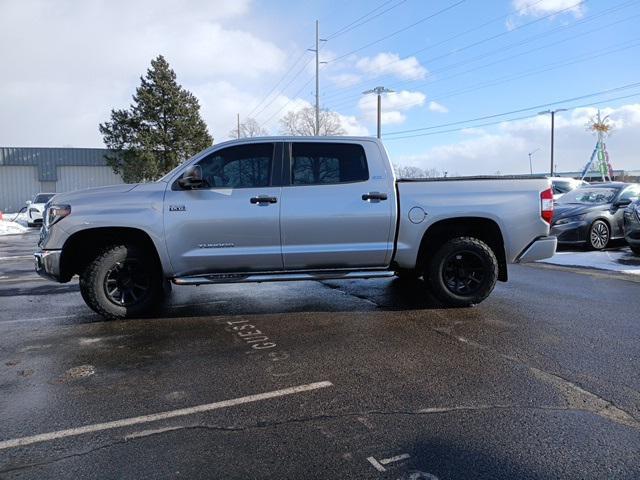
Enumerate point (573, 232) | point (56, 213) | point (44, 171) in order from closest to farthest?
point (56, 213)
point (573, 232)
point (44, 171)

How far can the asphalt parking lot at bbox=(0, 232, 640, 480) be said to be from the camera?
2.78 m

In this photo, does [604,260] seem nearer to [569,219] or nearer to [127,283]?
[569,219]

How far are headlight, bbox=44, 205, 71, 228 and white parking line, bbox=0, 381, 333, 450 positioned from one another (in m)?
3.05

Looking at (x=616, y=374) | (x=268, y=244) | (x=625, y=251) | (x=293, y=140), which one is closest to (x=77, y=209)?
(x=268, y=244)

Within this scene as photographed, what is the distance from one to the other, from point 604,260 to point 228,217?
8.18m

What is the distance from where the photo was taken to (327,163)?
19.7 ft

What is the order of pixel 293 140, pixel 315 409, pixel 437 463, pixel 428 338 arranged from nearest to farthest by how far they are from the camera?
pixel 437 463 < pixel 315 409 < pixel 428 338 < pixel 293 140

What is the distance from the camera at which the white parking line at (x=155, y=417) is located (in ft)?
10.0

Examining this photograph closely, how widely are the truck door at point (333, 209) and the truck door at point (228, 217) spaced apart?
183mm

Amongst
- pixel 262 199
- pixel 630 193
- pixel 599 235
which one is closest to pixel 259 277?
pixel 262 199

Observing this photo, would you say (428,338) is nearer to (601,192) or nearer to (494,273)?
(494,273)

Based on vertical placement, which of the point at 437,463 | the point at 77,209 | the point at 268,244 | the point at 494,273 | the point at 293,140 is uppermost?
the point at 293,140

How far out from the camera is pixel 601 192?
1259 cm

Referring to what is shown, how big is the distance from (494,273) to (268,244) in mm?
2747
